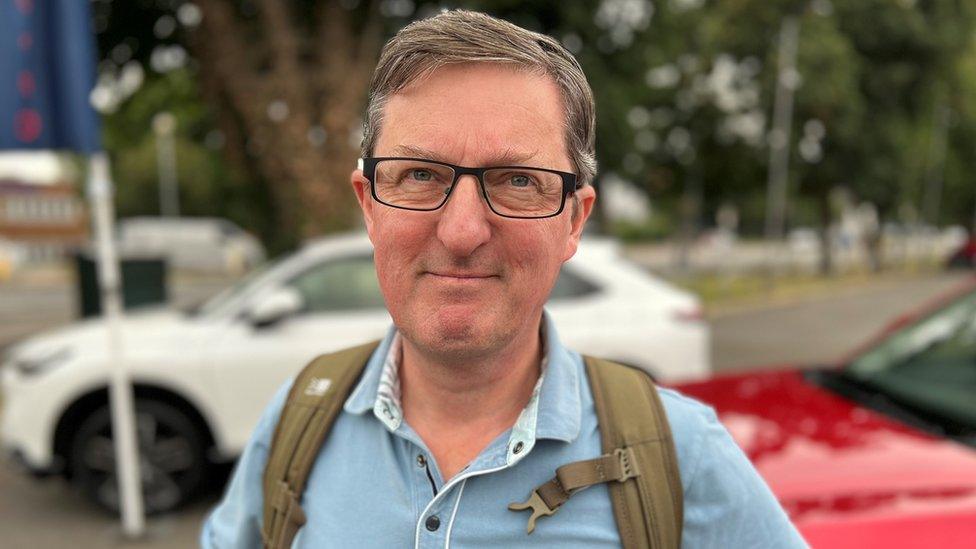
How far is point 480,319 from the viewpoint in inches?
45.4

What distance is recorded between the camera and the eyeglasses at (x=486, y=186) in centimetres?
114

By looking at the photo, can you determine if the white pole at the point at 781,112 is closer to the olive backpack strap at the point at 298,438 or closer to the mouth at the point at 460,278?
the olive backpack strap at the point at 298,438

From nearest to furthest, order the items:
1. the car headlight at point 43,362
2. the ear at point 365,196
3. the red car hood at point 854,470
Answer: the ear at point 365,196
the red car hood at point 854,470
the car headlight at point 43,362

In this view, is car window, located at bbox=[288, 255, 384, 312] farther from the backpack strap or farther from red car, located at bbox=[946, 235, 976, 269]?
red car, located at bbox=[946, 235, 976, 269]

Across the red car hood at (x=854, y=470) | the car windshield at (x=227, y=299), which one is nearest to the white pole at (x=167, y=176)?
the car windshield at (x=227, y=299)

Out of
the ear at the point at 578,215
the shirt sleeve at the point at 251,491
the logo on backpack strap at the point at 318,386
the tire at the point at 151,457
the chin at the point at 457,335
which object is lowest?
the tire at the point at 151,457

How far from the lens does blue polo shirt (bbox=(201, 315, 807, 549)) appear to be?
117 cm

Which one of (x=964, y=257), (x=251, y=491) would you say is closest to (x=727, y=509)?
(x=251, y=491)

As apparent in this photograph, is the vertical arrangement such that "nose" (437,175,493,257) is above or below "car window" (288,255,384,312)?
above

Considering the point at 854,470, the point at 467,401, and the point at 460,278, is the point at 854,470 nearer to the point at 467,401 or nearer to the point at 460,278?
the point at 467,401

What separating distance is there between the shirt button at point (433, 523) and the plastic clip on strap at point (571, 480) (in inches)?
4.4

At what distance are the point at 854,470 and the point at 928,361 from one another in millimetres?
1380

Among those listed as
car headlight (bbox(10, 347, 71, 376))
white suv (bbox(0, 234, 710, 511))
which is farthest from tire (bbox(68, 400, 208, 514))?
car headlight (bbox(10, 347, 71, 376))

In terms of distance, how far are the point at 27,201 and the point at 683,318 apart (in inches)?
975
